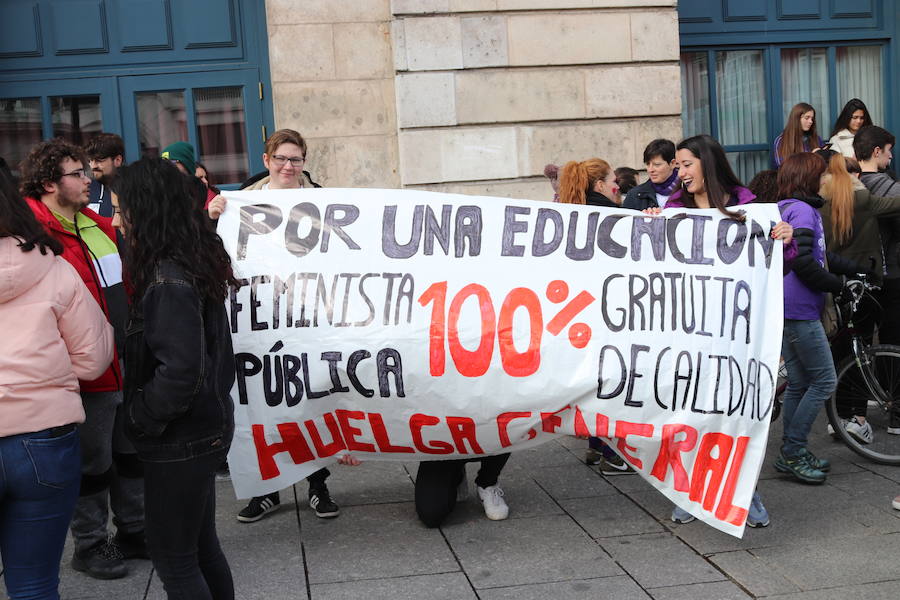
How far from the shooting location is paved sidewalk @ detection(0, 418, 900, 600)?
416 centimetres

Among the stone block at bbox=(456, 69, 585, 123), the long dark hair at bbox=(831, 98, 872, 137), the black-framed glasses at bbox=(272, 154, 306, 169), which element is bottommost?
the black-framed glasses at bbox=(272, 154, 306, 169)

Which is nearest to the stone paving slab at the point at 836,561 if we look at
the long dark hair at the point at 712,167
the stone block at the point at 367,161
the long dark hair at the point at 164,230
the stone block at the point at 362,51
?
the long dark hair at the point at 712,167

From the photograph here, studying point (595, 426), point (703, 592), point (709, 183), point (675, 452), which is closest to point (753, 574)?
point (703, 592)

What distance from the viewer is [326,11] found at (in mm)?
8641

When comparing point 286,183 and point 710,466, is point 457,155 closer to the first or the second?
point 286,183

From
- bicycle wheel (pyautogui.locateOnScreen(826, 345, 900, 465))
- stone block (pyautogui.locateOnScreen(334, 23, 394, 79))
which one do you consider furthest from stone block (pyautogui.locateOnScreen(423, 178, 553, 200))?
bicycle wheel (pyautogui.locateOnScreen(826, 345, 900, 465))

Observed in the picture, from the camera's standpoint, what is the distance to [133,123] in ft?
29.2

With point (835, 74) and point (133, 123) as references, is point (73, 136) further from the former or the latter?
point (835, 74)

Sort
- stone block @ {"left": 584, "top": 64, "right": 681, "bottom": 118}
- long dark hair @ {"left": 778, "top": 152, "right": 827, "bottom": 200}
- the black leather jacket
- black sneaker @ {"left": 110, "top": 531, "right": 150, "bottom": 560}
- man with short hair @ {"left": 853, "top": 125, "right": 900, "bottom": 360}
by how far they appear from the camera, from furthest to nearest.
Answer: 1. stone block @ {"left": 584, "top": 64, "right": 681, "bottom": 118}
2. man with short hair @ {"left": 853, "top": 125, "right": 900, "bottom": 360}
3. long dark hair @ {"left": 778, "top": 152, "right": 827, "bottom": 200}
4. black sneaker @ {"left": 110, "top": 531, "right": 150, "bottom": 560}
5. the black leather jacket

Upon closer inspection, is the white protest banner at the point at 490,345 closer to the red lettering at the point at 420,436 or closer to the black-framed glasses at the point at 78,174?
the red lettering at the point at 420,436

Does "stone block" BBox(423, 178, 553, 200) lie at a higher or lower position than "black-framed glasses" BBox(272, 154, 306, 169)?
lower

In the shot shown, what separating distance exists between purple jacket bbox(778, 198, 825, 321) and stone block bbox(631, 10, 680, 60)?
4070 millimetres

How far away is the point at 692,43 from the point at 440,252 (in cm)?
666

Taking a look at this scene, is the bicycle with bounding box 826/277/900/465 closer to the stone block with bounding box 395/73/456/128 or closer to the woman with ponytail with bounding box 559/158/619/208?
the woman with ponytail with bounding box 559/158/619/208
